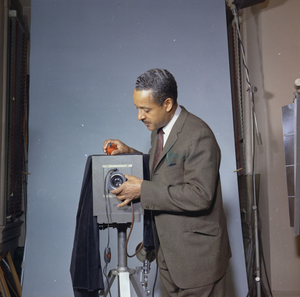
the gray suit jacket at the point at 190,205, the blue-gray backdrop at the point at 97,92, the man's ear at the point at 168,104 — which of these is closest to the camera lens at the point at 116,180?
the gray suit jacket at the point at 190,205

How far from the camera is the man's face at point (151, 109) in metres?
1.41

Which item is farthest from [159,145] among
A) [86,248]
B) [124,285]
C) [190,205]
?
[124,285]

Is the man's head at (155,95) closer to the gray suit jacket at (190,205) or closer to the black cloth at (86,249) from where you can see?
the gray suit jacket at (190,205)

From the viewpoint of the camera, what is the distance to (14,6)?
11.5 ft

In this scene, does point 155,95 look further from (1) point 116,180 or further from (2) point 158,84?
(1) point 116,180

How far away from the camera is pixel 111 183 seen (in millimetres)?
1402

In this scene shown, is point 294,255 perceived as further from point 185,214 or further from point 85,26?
point 85,26

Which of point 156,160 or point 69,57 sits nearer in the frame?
point 156,160

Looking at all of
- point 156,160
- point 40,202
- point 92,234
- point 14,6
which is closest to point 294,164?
point 156,160

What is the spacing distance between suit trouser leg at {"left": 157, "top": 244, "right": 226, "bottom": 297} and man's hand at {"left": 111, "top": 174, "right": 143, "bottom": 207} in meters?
0.32

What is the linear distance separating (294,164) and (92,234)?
1.37m

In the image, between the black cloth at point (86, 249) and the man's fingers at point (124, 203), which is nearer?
the man's fingers at point (124, 203)

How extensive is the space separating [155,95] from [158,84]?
0.05 m

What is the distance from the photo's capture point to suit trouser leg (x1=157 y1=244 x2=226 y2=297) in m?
1.33
